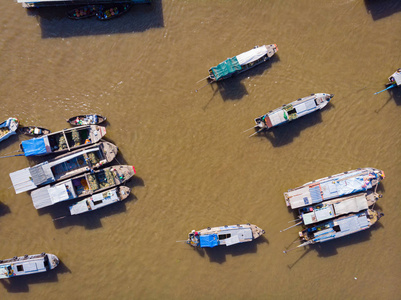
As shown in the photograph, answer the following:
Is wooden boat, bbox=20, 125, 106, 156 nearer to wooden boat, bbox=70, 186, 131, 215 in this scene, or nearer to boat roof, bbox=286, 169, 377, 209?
wooden boat, bbox=70, 186, 131, 215

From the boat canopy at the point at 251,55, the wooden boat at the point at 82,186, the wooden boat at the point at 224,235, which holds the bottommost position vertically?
the wooden boat at the point at 224,235

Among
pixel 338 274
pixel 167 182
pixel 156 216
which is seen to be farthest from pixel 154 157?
pixel 338 274

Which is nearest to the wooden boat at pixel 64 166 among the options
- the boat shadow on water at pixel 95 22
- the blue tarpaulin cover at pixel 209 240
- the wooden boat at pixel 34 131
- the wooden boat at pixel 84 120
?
the wooden boat at pixel 84 120

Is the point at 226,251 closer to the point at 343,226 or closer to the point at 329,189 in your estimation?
the point at 343,226

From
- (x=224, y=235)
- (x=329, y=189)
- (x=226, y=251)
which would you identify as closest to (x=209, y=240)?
(x=224, y=235)

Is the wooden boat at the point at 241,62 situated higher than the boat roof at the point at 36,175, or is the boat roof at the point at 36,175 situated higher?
the wooden boat at the point at 241,62

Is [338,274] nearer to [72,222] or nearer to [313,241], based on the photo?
[313,241]

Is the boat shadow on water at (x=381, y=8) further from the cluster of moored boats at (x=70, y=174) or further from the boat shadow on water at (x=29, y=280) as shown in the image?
the boat shadow on water at (x=29, y=280)
